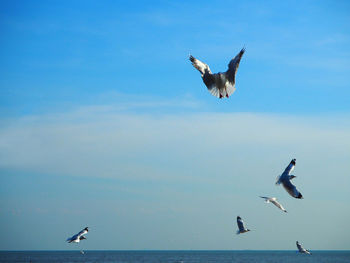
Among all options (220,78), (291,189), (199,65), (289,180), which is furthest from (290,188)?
(199,65)

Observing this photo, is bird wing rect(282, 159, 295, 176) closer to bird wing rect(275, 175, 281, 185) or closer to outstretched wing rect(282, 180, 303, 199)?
bird wing rect(275, 175, 281, 185)

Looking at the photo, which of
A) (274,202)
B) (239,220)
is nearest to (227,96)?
(274,202)

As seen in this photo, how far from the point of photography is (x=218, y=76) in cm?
2016

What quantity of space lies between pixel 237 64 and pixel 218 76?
0.81 meters

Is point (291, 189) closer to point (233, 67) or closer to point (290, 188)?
point (290, 188)

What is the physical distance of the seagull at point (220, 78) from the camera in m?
20.1

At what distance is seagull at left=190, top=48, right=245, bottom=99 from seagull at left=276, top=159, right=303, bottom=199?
177 inches

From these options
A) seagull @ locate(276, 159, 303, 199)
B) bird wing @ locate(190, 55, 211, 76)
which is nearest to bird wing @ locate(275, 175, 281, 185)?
seagull @ locate(276, 159, 303, 199)

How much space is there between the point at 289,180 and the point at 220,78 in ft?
17.1

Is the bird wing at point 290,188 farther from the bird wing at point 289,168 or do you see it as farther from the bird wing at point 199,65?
the bird wing at point 199,65

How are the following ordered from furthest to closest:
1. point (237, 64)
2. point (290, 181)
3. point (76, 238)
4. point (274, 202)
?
point (76, 238) < point (274, 202) < point (290, 181) < point (237, 64)

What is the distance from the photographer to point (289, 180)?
22047 mm

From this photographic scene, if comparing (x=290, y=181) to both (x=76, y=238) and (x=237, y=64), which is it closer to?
(x=237, y=64)

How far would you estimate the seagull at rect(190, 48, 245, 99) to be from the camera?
20.1 meters
